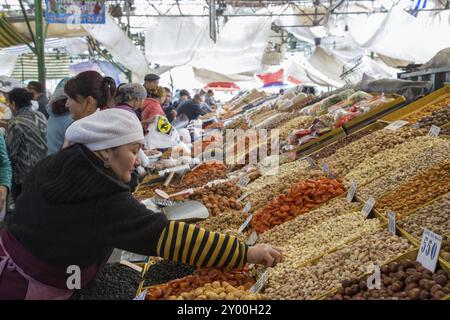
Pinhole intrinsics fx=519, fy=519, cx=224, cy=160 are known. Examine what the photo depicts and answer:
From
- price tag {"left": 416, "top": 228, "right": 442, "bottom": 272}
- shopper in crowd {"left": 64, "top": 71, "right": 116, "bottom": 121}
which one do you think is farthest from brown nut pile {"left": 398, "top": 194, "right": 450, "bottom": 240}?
shopper in crowd {"left": 64, "top": 71, "right": 116, "bottom": 121}

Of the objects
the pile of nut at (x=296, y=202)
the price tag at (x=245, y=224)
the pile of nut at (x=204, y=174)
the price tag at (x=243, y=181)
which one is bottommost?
the pile of nut at (x=204, y=174)

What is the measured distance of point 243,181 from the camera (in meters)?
4.29

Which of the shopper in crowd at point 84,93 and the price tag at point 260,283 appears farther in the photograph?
the shopper in crowd at point 84,93

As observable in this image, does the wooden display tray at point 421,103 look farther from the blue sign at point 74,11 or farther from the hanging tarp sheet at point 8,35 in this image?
the hanging tarp sheet at point 8,35

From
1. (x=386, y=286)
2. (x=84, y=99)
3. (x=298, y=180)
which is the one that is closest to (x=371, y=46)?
(x=298, y=180)

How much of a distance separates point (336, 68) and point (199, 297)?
15.4 metres

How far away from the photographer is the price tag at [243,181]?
423 centimetres

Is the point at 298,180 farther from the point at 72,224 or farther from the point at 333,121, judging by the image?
the point at 72,224

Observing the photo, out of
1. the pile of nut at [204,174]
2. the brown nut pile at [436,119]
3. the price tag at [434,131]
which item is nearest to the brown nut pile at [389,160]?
the price tag at [434,131]

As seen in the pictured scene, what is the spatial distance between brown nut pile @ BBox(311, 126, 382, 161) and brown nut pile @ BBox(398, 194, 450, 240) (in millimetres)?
1756

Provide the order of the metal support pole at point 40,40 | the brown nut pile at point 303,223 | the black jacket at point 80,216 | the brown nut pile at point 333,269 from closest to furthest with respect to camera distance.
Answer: the black jacket at point 80,216
the brown nut pile at point 333,269
the brown nut pile at point 303,223
the metal support pole at point 40,40

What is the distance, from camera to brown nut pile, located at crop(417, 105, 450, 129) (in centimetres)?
365

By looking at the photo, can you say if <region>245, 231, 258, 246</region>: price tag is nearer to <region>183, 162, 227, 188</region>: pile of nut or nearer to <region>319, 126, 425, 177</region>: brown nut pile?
<region>319, 126, 425, 177</region>: brown nut pile

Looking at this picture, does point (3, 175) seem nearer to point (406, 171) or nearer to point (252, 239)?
point (252, 239)
